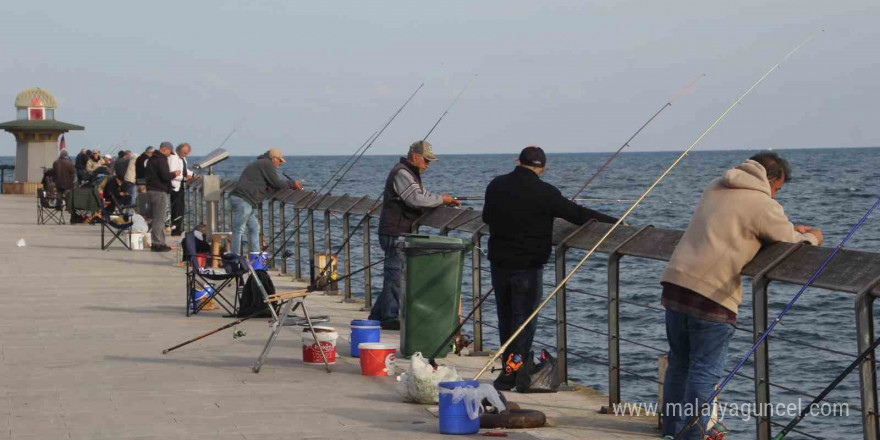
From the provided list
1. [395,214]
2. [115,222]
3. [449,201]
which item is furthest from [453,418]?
[115,222]

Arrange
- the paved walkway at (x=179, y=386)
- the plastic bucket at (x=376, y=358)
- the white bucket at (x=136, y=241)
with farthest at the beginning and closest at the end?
1. the white bucket at (x=136, y=241)
2. the plastic bucket at (x=376, y=358)
3. the paved walkway at (x=179, y=386)

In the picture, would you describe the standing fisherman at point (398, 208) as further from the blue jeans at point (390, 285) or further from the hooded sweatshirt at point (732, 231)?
the hooded sweatshirt at point (732, 231)

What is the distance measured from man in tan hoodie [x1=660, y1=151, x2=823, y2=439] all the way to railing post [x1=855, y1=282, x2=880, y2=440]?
0.67 m

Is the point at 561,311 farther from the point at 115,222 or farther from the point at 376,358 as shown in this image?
the point at 115,222

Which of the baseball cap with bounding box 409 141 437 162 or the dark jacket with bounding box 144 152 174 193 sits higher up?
the dark jacket with bounding box 144 152 174 193

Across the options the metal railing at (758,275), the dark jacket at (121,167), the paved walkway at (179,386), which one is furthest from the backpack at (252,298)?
the dark jacket at (121,167)

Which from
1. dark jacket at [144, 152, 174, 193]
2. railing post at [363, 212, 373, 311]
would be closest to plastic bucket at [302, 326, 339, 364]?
railing post at [363, 212, 373, 311]

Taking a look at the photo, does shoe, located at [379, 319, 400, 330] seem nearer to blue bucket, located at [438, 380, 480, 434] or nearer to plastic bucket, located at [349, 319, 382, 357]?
plastic bucket, located at [349, 319, 382, 357]

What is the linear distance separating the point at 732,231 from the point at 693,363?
2.22 feet

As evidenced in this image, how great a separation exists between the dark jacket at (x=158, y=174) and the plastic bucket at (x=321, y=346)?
1083 cm

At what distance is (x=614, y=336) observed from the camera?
791 cm

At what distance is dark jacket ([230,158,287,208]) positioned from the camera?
16.1m

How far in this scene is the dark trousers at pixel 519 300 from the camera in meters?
8.31

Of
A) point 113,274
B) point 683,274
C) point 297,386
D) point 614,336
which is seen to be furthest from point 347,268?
point 683,274
